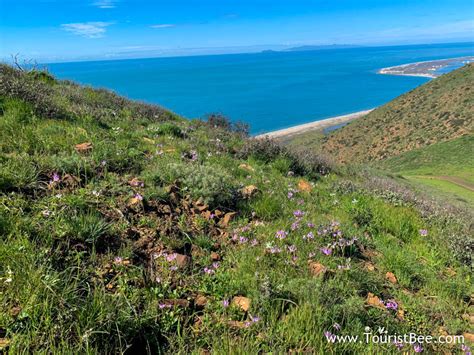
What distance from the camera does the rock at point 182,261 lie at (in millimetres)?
3029

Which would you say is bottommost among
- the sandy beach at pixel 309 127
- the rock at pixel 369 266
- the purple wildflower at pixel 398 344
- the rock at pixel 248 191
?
the sandy beach at pixel 309 127

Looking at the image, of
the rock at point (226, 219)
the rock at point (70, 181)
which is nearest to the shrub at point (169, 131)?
the rock at point (70, 181)

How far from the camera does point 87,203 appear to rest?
3.48 metres

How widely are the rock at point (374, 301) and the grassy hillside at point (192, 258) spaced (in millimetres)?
12

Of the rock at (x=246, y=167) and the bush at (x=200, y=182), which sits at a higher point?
the bush at (x=200, y=182)

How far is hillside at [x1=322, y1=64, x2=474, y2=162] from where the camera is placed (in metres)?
52.0

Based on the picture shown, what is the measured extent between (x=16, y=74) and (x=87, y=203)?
23.1ft

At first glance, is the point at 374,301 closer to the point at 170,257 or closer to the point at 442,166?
the point at 170,257

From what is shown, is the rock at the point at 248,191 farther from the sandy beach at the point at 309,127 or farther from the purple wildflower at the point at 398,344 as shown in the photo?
the sandy beach at the point at 309,127

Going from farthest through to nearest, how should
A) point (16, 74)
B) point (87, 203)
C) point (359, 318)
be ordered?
point (16, 74) → point (87, 203) → point (359, 318)

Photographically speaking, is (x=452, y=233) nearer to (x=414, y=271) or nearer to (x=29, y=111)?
(x=414, y=271)

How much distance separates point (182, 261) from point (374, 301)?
6.05 ft

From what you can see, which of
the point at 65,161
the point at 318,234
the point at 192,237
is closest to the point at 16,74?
the point at 65,161

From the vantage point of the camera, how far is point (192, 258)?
324 centimetres
